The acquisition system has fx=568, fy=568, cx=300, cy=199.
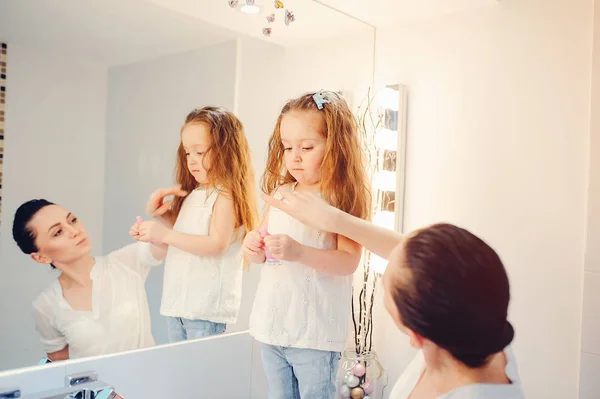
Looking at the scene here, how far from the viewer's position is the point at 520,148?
5.43ft

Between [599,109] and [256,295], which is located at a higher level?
[599,109]

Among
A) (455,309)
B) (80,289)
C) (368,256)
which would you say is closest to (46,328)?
(80,289)

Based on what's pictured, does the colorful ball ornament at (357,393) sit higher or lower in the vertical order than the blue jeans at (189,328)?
lower

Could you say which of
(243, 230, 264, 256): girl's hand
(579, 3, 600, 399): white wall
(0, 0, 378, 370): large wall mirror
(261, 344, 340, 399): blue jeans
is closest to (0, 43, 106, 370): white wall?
(0, 0, 378, 370): large wall mirror

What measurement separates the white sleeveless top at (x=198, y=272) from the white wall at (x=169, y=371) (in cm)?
11

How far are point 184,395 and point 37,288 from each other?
0.56 metres

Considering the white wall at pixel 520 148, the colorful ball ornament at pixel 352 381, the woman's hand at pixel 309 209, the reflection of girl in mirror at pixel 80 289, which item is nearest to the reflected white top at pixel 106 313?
the reflection of girl in mirror at pixel 80 289

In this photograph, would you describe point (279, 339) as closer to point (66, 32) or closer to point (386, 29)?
point (66, 32)

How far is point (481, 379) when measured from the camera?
0.83 meters

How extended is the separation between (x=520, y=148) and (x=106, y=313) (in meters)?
1.22

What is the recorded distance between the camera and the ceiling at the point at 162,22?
1.23 m

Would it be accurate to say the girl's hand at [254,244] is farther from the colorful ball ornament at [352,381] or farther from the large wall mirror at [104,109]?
the colorful ball ornament at [352,381]

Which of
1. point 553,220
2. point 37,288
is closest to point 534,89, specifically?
point 553,220

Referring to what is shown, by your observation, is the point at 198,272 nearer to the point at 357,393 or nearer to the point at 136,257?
the point at 136,257
